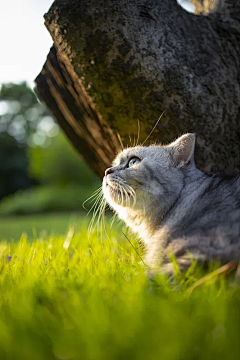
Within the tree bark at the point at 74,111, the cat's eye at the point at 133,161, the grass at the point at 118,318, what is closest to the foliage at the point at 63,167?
the tree bark at the point at 74,111

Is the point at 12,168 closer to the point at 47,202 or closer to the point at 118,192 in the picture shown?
the point at 47,202

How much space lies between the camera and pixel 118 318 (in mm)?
884

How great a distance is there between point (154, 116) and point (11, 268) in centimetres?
124

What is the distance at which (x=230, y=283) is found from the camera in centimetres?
111

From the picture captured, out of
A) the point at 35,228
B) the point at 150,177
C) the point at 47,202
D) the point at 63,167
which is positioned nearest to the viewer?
the point at 150,177

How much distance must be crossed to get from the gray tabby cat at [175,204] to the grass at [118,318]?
12 centimetres

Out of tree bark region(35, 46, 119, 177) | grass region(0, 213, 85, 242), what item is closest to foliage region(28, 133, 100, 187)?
grass region(0, 213, 85, 242)

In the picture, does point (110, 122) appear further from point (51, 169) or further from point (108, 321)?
point (51, 169)

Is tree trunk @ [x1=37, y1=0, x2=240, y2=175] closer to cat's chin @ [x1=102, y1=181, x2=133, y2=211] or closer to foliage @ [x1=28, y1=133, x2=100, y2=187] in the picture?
cat's chin @ [x1=102, y1=181, x2=133, y2=211]

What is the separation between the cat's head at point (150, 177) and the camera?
68.0 inches

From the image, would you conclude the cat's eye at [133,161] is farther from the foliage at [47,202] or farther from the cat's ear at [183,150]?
the foliage at [47,202]

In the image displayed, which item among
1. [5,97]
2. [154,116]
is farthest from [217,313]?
[5,97]

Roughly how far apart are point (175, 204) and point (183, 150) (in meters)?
0.33

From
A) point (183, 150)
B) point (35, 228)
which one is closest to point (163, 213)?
point (183, 150)
